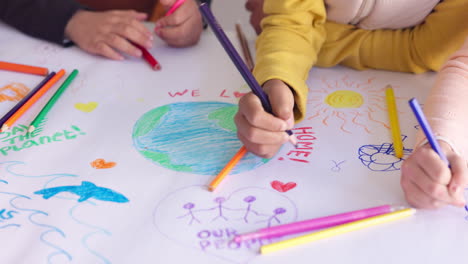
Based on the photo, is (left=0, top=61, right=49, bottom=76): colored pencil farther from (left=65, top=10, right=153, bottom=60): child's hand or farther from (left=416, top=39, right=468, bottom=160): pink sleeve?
(left=416, top=39, right=468, bottom=160): pink sleeve

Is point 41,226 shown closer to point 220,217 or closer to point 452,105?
point 220,217

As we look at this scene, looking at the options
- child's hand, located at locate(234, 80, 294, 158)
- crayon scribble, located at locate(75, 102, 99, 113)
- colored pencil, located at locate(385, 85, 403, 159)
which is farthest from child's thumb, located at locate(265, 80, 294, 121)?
crayon scribble, located at locate(75, 102, 99, 113)

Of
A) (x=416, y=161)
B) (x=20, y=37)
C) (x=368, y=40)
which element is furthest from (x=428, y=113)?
(x=20, y=37)

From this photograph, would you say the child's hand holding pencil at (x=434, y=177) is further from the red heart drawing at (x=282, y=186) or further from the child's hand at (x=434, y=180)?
the red heart drawing at (x=282, y=186)

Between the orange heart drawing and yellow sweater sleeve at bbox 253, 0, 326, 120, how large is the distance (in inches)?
7.4

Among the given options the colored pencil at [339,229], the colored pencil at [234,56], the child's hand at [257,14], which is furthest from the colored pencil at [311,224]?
the child's hand at [257,14]

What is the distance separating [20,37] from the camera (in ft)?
2.46

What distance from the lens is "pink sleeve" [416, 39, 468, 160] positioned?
0.46 meters

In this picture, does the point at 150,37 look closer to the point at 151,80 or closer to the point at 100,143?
the point at 151,80

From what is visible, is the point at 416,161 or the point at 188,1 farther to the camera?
the point at 188,1

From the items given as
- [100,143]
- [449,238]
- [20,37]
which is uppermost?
[20,37]

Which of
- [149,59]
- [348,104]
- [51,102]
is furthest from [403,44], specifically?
[51,102]

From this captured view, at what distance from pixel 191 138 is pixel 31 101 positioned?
8.3 inches

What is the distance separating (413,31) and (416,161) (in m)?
0.26
